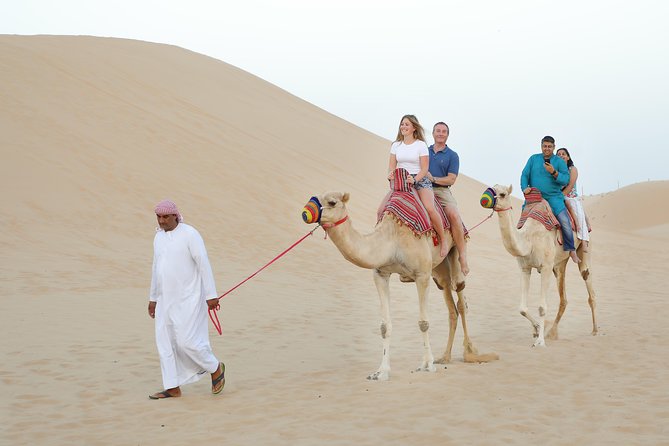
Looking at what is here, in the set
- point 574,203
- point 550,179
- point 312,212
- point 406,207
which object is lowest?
point 312,212

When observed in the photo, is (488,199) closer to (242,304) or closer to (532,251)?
(532,251)

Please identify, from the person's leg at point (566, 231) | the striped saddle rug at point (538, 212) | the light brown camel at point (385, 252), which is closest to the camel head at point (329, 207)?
the light brown camel at point (385, 252)

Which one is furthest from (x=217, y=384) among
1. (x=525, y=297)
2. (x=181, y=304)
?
(x=525, y=297)

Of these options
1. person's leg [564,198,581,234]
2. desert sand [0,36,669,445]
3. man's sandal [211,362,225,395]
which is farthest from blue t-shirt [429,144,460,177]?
man's sandal [211,362,225,395]

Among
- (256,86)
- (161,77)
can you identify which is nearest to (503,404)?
(161,77)

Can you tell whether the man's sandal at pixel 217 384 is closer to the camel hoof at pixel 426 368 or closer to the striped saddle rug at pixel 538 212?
the camel hoof at pixel 426 368

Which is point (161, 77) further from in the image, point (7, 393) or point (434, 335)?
point (7, 393)

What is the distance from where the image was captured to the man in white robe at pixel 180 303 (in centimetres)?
671

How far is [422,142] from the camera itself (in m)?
7.52

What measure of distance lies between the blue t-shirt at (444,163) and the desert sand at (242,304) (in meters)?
2.08

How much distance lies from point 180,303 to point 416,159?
8.77ft

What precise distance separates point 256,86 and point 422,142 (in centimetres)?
3350

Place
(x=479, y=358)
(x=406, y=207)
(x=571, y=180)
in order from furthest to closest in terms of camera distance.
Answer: (x=571, y=180)
(x=479, y=358)
(x=406, y=207)

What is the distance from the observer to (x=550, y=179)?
998 cm
